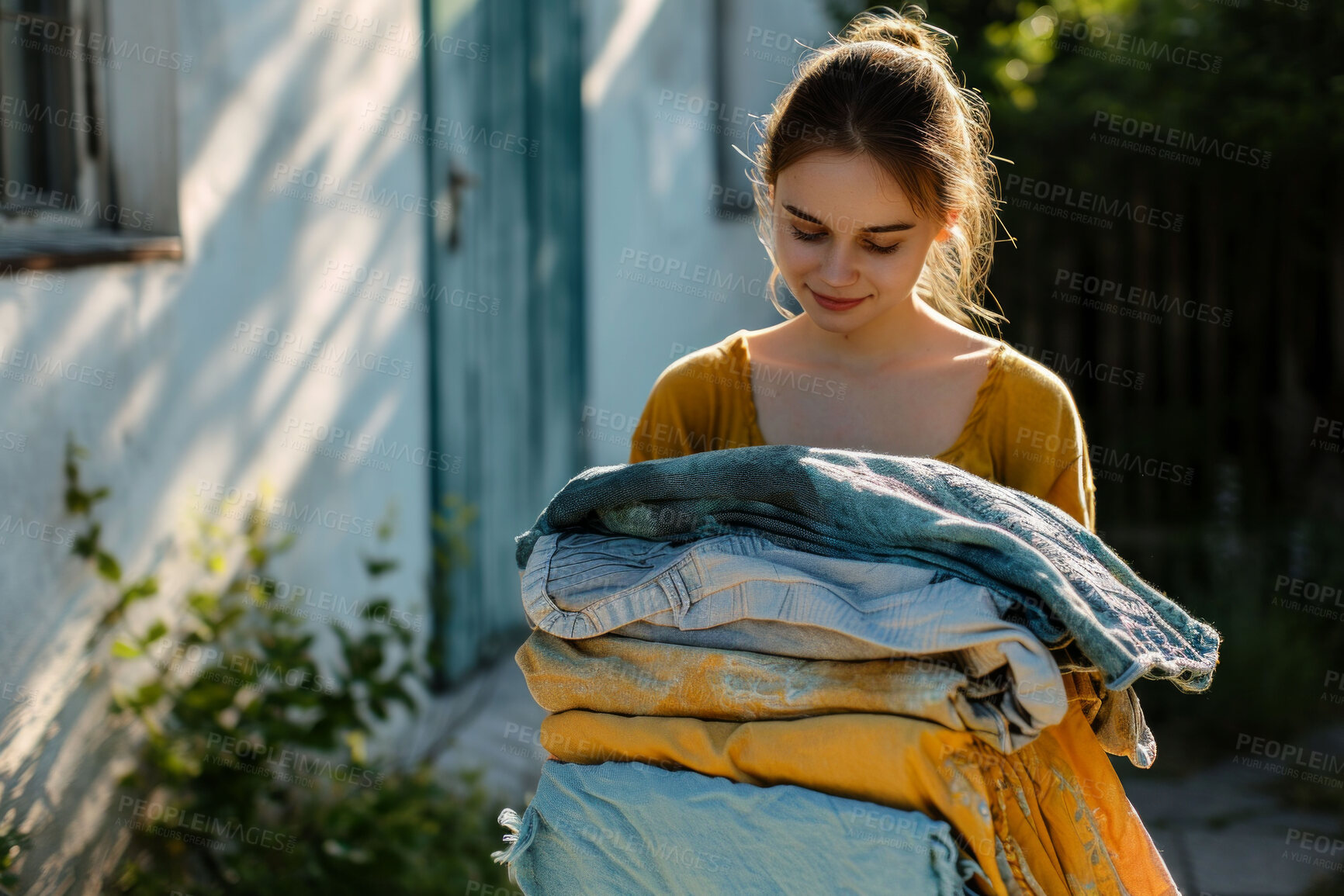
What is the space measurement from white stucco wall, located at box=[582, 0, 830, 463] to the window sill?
2727 millimetres

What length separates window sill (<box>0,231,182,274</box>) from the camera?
230 cm

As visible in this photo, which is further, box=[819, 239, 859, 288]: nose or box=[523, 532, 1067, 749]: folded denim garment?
box=[819, 239, 859, 288]: nose

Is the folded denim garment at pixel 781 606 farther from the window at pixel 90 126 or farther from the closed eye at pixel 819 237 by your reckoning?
the window at pixel 90 126

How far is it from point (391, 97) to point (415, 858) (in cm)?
226

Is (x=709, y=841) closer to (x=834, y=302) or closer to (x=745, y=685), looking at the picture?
(x=745, y=685)

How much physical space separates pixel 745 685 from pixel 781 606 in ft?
0.34

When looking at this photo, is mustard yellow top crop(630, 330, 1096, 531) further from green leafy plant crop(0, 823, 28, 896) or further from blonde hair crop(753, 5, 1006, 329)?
green leafy plant crop(0, 823, 28, 896)

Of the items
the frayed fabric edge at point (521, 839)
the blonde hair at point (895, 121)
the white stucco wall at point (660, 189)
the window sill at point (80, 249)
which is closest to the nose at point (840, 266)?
the blonde hair at point (895, 121)

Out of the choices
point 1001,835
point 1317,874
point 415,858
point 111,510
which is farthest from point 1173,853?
point 111,510

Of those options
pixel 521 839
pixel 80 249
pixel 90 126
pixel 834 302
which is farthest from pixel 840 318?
pixel 90 126

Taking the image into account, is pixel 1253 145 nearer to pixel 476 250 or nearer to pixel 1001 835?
pixel 476 250

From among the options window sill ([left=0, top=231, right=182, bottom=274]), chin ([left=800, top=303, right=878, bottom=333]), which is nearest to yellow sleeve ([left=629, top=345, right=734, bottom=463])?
chin ([left=800, top=303, right=878, bottom=333])

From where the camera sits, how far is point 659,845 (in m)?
1.34

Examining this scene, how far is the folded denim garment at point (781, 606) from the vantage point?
47.3 inches
